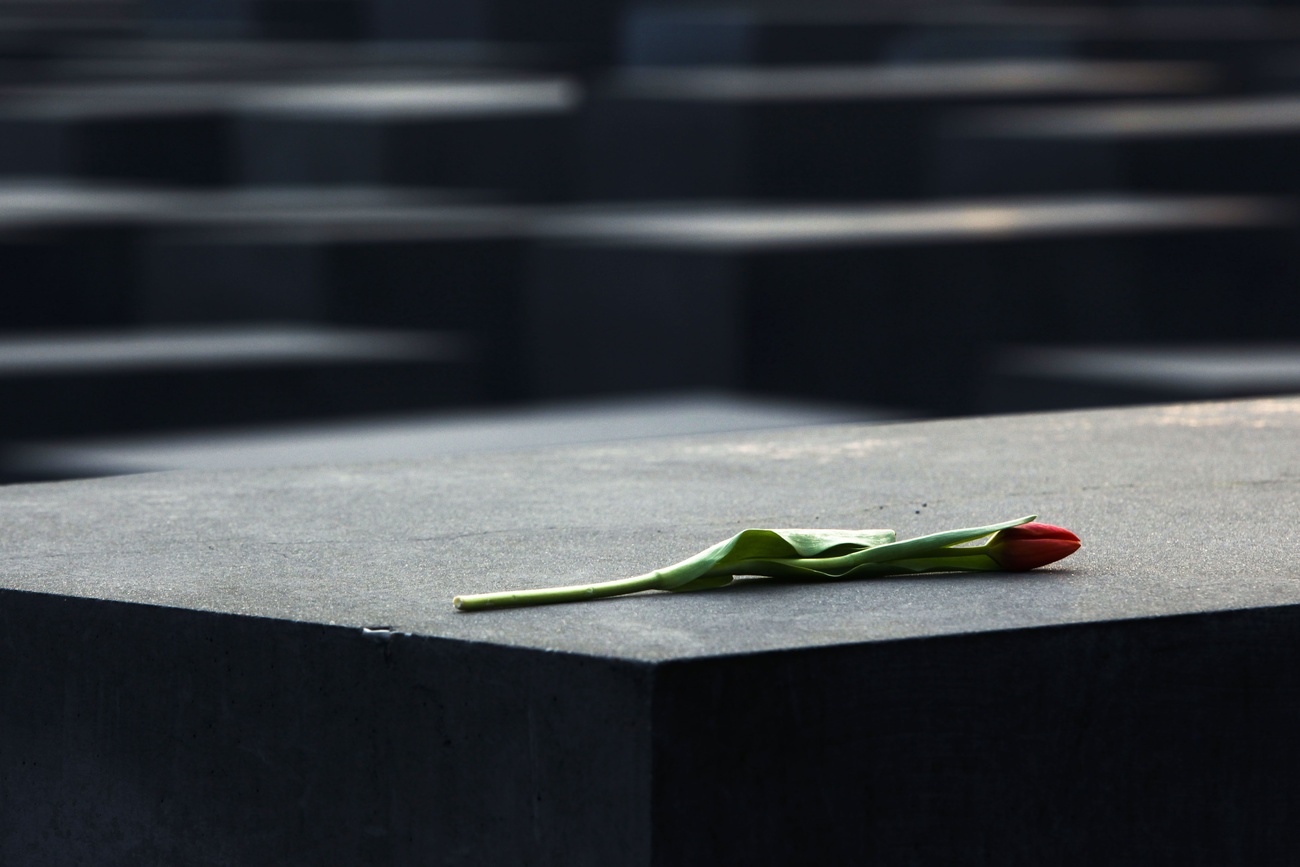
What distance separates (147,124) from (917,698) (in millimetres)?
13210

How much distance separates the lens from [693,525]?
3387 millimetres

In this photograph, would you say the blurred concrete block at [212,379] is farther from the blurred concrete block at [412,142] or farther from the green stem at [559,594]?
the green stem at [559,594]

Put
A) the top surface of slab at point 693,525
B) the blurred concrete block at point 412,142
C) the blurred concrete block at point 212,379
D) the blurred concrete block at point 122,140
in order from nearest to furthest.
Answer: the top surface of slab at point 693,525 < the blurred concrete block at point 212,379 < the blurred concrete block at point 412,142 < the blurred concrete block at point 122,140

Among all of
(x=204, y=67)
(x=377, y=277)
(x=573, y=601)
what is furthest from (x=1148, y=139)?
(x=573, y=601)

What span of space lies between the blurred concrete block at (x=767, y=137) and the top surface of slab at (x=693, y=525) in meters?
9.22

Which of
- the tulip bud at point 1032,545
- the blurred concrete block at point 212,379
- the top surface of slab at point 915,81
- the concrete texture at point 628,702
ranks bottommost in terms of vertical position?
the blurred concrete block at point 212,379

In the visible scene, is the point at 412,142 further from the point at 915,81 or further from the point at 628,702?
the point at 628,702

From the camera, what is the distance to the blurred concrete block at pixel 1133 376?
833 centimetres

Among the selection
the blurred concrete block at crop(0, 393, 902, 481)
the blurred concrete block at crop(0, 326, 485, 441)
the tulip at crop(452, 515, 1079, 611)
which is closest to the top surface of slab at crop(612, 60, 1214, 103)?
the blurred concrete block at crop(0, 326, 485, 441)

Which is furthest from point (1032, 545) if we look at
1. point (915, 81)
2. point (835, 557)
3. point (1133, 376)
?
point (915, 81)

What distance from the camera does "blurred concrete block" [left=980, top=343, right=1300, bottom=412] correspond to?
328 inches

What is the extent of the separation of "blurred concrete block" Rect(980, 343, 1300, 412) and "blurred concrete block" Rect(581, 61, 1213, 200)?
Answer: 4.34 metres

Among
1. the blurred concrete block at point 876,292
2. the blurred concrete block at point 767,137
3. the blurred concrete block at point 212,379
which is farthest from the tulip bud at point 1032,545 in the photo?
the blurred concrete block at point 767,137

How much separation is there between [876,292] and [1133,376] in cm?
248
